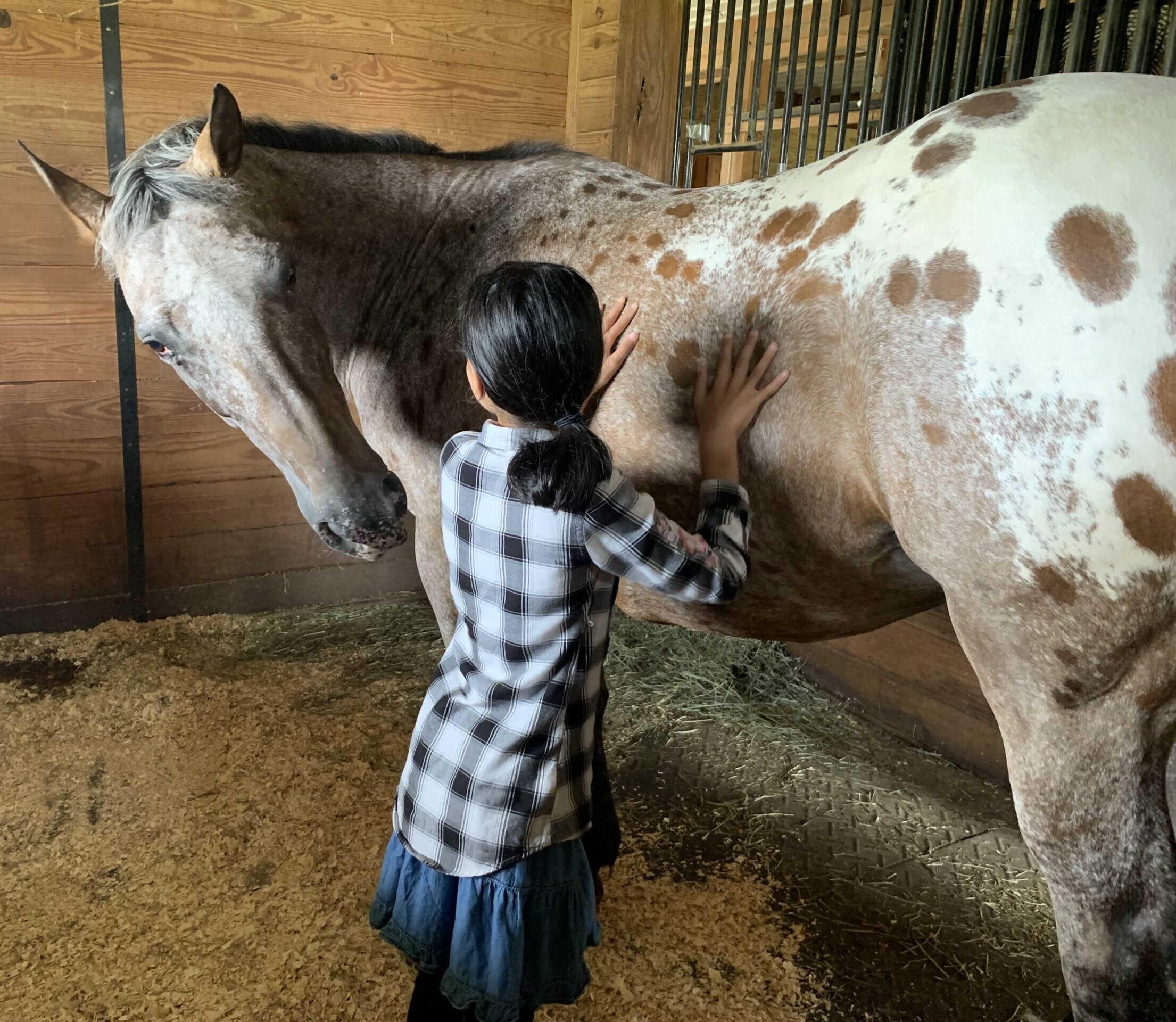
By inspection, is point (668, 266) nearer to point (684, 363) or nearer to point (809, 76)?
point (684, 363)

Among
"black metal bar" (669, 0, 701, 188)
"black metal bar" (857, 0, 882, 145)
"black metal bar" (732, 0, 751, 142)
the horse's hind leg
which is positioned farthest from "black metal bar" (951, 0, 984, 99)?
the horse's hind leg

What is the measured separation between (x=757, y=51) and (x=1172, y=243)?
2470 millimetres

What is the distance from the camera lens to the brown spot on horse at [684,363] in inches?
59.4

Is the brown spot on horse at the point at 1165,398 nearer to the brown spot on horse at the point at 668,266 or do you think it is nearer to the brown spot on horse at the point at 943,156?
the brown spot on horse at the point at 943,156

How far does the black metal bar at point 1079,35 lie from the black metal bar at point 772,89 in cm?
101

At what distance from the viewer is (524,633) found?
1.19 m

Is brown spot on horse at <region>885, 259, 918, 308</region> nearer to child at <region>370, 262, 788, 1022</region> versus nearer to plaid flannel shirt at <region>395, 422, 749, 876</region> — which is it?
child at <region>370, 262, 788, 1022</region>

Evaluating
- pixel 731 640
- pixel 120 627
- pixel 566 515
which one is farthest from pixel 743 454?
pixel 120 627

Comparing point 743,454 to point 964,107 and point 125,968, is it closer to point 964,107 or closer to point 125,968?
point 964,107

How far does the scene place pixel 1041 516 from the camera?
1100 millimetres

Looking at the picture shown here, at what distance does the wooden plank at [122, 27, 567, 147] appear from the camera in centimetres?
314

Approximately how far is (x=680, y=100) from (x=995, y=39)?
4.66ft

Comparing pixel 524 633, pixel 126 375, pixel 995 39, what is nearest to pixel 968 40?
pixel 995 39

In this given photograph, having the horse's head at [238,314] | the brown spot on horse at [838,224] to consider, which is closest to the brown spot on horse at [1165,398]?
the brown spot on horse at [838,224]
